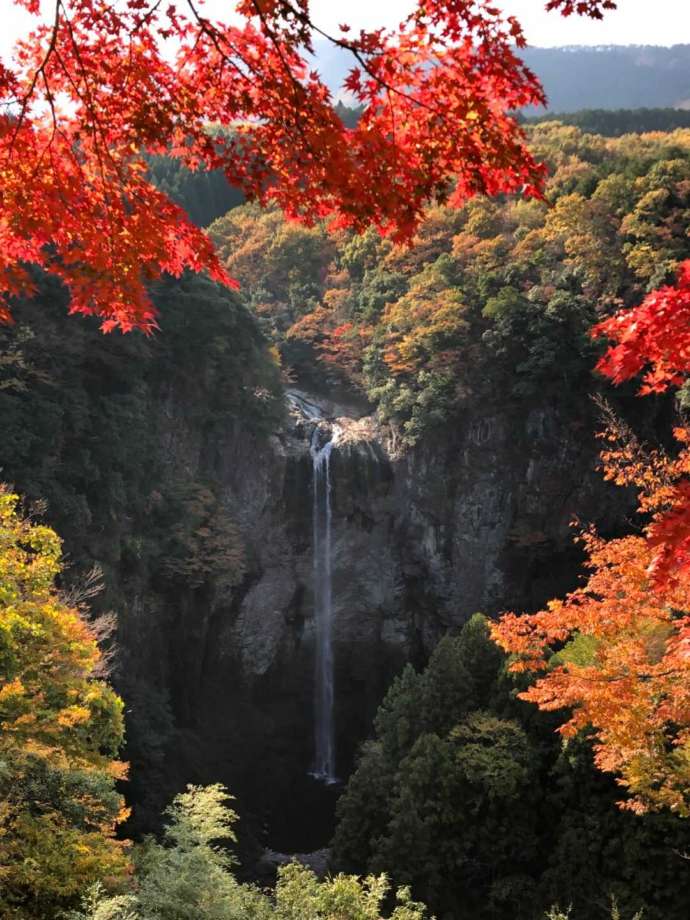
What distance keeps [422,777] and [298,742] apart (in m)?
11.3

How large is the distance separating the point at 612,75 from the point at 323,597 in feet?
430

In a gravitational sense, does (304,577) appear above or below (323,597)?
above

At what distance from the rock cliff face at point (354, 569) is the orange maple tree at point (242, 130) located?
55.8 ft

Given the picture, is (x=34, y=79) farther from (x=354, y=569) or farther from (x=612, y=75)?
(x=612, y=75)

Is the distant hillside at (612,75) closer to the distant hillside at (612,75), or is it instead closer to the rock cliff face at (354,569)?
the distant hillside at (612,75)

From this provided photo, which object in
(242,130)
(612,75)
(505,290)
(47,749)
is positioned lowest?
(47,749)

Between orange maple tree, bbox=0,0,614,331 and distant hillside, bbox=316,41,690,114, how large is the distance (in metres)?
117

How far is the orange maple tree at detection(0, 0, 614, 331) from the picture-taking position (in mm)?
3643

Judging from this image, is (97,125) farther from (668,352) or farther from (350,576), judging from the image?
(350,576)

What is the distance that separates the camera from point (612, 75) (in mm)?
118438

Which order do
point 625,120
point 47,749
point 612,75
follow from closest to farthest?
point 47,749 → point 625,120 → point 612,75

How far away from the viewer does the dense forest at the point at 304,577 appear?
8492 millimetres

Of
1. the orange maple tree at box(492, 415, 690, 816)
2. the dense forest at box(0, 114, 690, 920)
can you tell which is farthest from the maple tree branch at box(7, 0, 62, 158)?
the orange maple tree at box(492, 415, 690, 816)

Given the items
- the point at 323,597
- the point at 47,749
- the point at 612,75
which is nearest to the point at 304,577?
the point at 323,597
